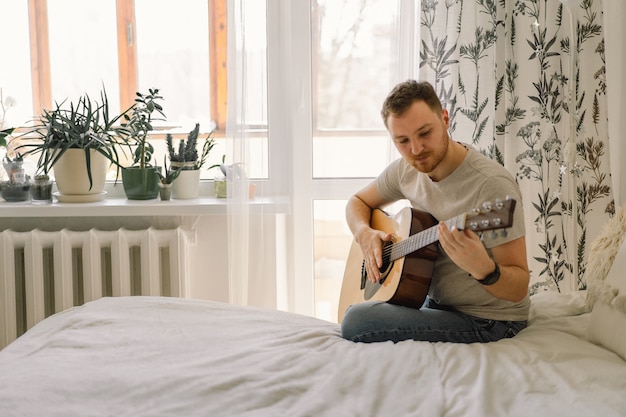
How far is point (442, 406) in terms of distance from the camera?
136cm

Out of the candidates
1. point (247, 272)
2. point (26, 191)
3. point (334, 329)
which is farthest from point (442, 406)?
point (26, 191)

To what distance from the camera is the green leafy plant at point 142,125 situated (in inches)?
101

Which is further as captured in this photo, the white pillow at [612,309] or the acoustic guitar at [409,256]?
the acoustic guitar at [409,256]

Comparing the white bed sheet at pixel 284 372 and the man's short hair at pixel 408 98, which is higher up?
the man's short hair at pixel 408 98

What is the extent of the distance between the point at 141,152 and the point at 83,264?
0.45 meters

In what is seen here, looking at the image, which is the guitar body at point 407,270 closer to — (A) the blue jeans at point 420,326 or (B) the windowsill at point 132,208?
(A) the blue jeans at point 420,326

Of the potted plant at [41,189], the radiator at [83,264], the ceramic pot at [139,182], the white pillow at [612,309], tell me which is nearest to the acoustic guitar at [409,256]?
the white pillow at [612,309]

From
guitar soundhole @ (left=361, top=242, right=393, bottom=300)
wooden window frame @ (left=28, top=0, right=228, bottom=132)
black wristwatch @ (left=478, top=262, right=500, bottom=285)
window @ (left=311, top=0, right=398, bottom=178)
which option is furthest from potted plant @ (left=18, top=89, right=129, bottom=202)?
black wristwatch @ (left=478, top=262, right=500, bottom=285)

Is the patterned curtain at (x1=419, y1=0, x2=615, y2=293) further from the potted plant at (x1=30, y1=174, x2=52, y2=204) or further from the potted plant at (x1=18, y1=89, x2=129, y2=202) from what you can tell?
the potted plant at (x1=30, y1=174, x2=52, y2=204)

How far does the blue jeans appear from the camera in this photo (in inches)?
70.2

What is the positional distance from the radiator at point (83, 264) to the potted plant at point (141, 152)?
157 mm

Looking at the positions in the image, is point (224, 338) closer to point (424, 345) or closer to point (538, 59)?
point (424, 345)

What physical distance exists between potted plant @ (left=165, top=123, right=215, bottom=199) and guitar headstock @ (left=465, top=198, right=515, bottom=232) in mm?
1394

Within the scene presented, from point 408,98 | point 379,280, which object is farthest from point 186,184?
point 408,98
